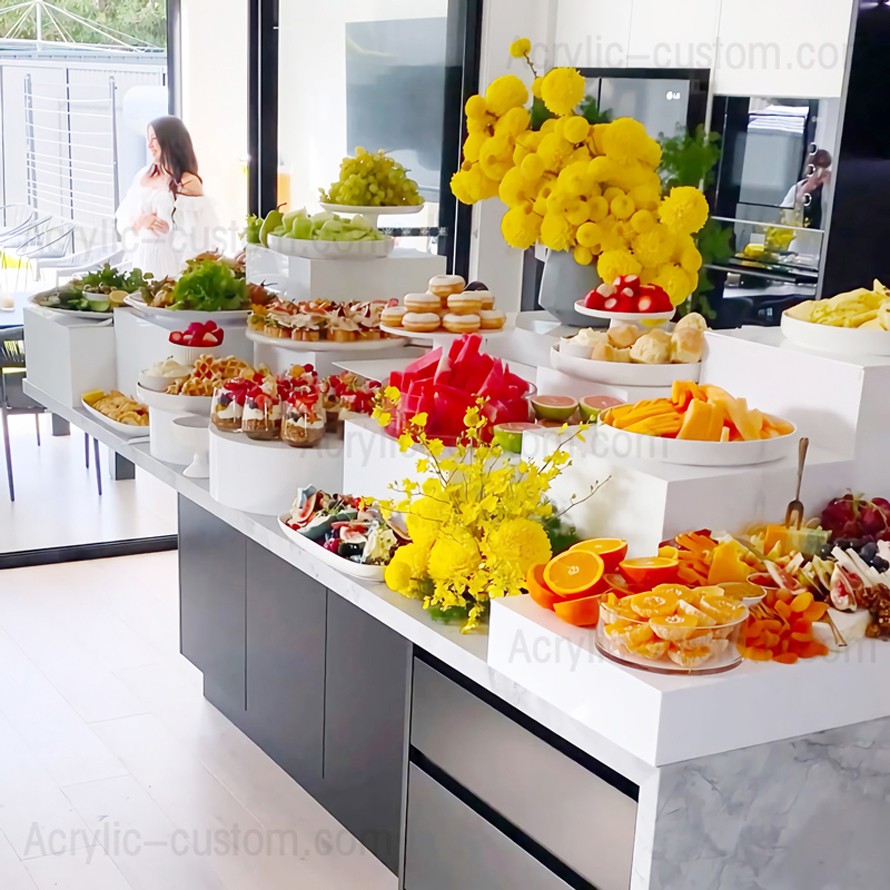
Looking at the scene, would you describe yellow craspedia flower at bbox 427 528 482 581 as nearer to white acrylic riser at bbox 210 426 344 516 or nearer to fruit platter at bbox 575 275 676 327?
white acrylic riser at bbox 210 426 344 516

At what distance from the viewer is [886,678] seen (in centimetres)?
200

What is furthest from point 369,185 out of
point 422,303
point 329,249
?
point 422,303

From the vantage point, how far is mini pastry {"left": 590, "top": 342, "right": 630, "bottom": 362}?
8.81 feet

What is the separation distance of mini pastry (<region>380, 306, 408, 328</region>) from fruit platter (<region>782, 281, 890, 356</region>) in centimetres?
105

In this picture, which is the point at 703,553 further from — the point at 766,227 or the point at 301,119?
the point at 301,119

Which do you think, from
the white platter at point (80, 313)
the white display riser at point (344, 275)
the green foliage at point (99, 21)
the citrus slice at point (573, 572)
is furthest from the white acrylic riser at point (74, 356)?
the citrus slice at point (573, 572)

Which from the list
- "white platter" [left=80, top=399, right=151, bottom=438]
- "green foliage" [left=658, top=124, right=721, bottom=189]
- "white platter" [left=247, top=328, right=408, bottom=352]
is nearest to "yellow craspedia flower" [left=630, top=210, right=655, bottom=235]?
"white platter" [left=247, top=328, right=408, bottom=352]

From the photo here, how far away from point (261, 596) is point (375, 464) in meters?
0.72

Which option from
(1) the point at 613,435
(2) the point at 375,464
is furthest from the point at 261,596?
(1) the point at 613,435

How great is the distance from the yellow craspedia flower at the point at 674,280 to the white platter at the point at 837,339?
0.55 metres

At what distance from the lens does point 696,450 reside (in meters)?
2.15

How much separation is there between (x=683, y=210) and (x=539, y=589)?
3.96 ft

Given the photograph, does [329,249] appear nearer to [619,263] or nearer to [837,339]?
[619,263]

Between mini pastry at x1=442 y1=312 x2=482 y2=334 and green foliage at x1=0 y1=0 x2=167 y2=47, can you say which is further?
green foliage at x1=0 y1=0 x2=167 y2=47
